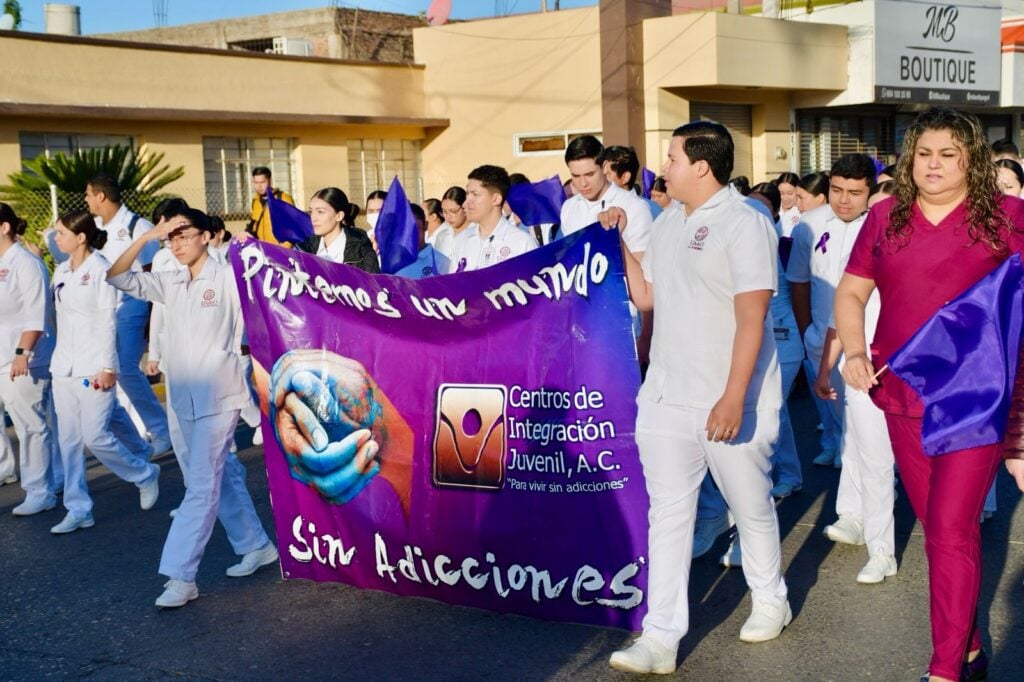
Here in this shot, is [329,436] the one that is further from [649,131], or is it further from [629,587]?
[649,131]

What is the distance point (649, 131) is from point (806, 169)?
5.50m

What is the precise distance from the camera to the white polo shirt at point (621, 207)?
685cm

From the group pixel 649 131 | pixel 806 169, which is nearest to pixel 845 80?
pixel 806 169

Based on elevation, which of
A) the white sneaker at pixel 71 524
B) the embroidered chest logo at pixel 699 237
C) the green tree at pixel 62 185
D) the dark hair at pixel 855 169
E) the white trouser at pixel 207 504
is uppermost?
the green tree at pixel 62 185

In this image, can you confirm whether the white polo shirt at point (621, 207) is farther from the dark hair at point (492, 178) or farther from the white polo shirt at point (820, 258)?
the white polo shirt at point (820, 258)

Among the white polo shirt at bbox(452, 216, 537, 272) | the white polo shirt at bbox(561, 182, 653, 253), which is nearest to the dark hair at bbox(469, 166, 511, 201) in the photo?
the white polo shirt at bbox(452, 216, 537, 272)

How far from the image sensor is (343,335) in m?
5.89

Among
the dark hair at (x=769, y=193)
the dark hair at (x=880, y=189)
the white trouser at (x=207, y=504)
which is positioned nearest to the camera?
the white trouser at (x=207, y=504)

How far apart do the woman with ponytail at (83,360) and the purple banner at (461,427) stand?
1.89 meters

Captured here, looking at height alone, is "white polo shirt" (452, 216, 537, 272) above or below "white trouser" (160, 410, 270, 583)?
above

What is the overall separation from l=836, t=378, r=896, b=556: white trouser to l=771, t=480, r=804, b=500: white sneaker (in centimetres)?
137

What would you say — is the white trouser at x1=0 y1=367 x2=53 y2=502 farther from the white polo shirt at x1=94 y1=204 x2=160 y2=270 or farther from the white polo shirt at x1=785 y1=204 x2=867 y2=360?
the white polo shirt at x1=785 y1=204 x2=867 y2=360

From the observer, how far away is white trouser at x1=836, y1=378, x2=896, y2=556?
19.5ft

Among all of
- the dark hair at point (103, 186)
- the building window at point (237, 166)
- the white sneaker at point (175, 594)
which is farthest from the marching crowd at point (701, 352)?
the building window at point (237, 166)
